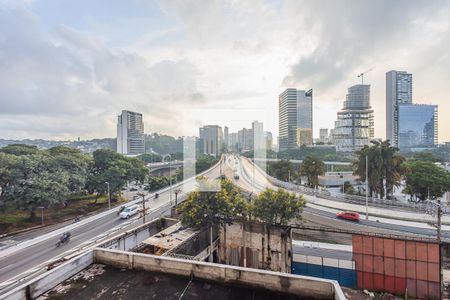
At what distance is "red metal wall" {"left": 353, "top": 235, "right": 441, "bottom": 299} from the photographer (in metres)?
9.23

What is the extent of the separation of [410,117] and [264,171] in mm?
74671

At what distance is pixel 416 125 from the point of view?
85875 millimetres

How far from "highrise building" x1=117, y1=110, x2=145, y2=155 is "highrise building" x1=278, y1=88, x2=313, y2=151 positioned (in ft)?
160

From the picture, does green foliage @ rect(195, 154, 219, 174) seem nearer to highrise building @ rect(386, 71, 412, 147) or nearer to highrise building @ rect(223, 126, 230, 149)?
highrise building @ rect(223, 126, 230, 149)

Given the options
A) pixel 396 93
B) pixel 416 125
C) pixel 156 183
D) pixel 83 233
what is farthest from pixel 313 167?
pixel 416 125

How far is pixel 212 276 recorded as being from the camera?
493 centimetres

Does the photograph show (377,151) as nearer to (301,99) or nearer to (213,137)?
(213,137)

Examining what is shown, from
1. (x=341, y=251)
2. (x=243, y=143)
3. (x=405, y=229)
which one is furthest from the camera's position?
(x=243, y=143)

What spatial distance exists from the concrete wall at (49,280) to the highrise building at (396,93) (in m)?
102

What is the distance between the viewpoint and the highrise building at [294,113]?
260 ft

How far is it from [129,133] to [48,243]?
2798 inches

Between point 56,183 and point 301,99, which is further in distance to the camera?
point 301,99

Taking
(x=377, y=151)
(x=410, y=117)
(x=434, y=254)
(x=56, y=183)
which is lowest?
(x=434, y=254)

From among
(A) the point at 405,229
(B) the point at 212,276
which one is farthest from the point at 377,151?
(B) the point at 212,276
